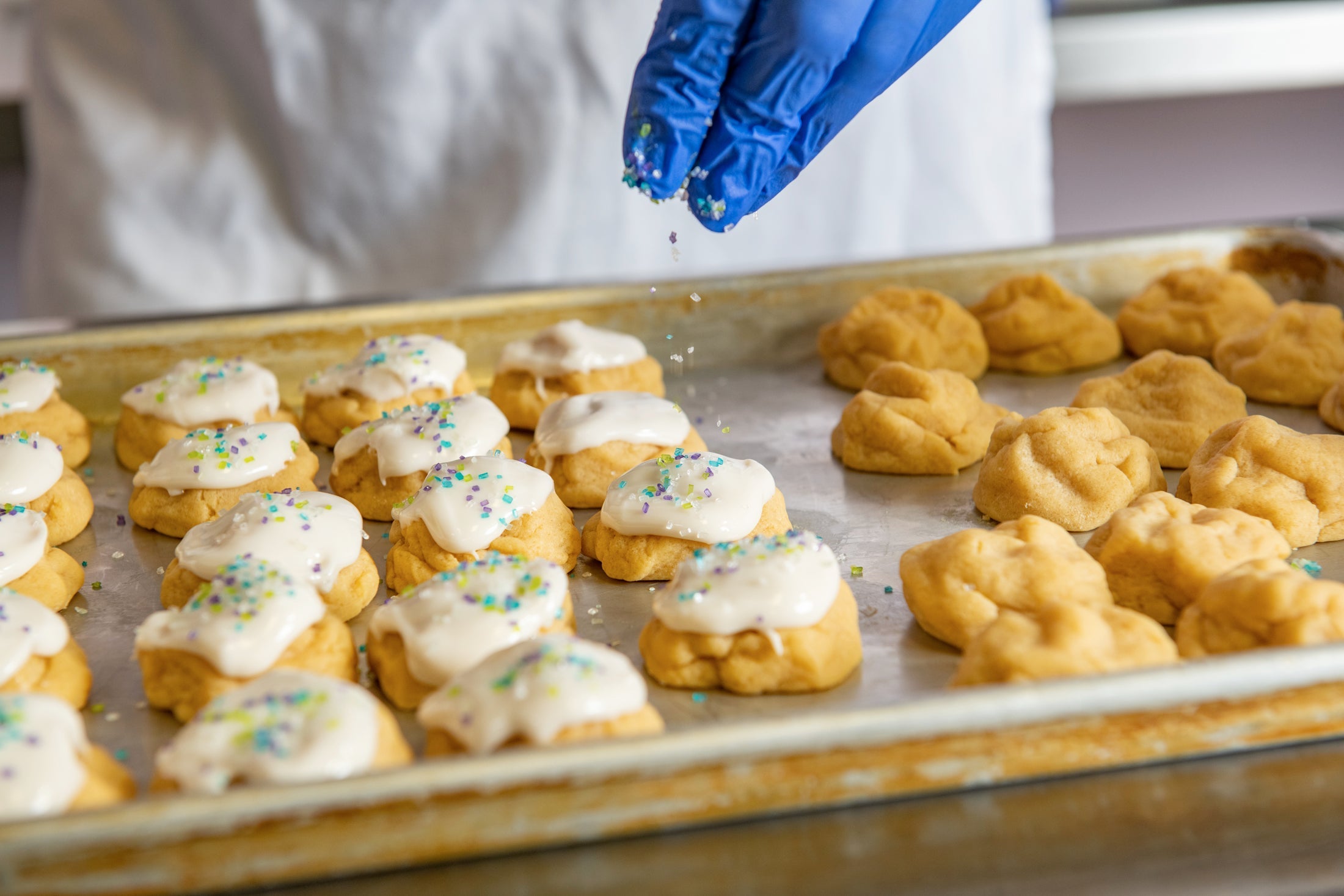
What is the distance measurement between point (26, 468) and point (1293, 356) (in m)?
2.15

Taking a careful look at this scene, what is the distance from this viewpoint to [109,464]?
2408mm

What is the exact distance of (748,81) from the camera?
6.37 ft

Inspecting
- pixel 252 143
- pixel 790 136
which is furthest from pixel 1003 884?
pixel 252 143

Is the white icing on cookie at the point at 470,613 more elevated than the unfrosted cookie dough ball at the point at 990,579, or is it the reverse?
the white icing on cookie at the point at 470,613

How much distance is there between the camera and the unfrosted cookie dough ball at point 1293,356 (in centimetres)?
233

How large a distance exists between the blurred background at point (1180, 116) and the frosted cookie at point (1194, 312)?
1815mm

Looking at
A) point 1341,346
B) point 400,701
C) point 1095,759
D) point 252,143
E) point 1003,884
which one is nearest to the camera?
point 1003,884

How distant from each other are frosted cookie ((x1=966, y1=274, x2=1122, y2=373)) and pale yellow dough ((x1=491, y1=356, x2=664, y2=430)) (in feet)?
2.28

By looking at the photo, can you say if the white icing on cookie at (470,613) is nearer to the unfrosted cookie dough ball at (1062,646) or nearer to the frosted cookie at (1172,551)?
the unfrosted cookie dough ball at (1062,646)

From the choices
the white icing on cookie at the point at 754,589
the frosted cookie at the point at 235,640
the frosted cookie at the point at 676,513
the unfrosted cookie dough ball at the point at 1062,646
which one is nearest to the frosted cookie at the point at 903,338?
the frosted cookie at the point at 676,513

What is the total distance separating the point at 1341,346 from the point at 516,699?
174 cm

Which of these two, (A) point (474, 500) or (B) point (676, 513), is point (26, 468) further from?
(B) point (676, 513)

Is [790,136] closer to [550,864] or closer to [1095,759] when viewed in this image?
[1095,759]

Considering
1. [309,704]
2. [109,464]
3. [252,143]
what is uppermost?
[252,143]
